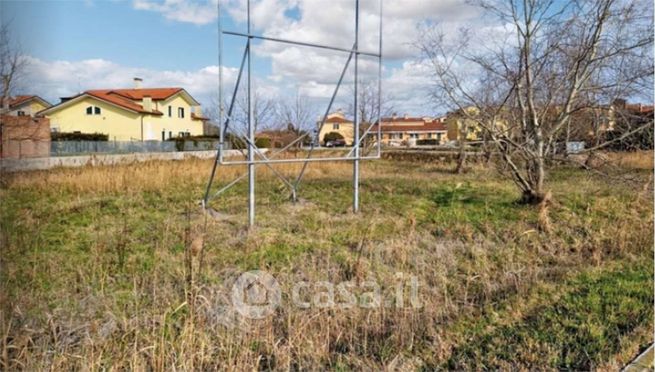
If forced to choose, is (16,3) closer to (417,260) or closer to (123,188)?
(417,260)

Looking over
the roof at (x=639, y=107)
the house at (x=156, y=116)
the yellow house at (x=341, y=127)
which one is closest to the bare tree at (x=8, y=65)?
the roof at (x=639, y=107)

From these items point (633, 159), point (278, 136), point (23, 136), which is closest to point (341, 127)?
point (278, 136)

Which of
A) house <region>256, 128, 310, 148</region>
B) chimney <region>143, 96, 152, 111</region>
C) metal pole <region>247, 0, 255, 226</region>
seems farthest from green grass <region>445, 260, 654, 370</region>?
chimney <region>143, 96, 152, 111</region>

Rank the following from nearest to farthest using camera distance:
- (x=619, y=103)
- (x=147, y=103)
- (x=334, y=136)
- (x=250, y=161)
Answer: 1. (x=250, y=161)
2. (x=619, y=103)
3. (x=147, y=103)
4. (x=334, y=136)

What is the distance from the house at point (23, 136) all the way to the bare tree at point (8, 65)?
5cm

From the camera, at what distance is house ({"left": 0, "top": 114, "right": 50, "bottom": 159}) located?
807 mm

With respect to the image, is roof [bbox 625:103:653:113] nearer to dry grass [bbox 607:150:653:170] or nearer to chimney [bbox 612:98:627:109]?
chimney [bbox 612:98:627:109]

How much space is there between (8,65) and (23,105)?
9 centimetres

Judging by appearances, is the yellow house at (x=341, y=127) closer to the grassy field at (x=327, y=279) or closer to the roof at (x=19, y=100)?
the grassy field at (x=327, y=279)

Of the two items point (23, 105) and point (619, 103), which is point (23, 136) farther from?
point (619, 103)

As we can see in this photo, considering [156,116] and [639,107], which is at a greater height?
[156,116]

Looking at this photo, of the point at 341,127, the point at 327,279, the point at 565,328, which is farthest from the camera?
Result: the point at 341,127

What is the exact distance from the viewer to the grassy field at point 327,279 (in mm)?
2157

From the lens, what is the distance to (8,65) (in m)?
0.72
